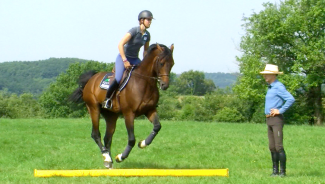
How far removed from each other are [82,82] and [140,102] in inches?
115

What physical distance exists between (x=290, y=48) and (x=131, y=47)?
1799 inches

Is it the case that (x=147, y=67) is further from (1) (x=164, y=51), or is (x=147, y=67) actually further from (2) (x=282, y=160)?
(2) (x=282, y=160)

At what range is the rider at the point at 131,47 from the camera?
1015 cm

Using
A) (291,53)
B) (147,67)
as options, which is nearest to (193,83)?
(291,53)

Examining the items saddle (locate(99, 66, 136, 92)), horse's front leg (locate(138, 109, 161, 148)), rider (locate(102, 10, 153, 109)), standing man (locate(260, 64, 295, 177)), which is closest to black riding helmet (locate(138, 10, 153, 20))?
rider (locate(102, 10, 153, 109))

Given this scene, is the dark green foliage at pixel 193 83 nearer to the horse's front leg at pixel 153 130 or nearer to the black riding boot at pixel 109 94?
the black riding boot at pixel 109 94

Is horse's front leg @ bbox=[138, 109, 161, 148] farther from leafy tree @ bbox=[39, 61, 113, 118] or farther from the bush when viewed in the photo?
leafy tree @ bbox=[39, 61, 113, 118]

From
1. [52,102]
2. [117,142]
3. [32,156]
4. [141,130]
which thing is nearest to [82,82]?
[32,156]

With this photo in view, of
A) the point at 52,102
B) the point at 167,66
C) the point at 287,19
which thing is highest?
the point at 287,19

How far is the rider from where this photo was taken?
1015 centimetres

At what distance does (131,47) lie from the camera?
34.7ft

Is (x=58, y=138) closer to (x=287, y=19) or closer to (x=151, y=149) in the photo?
(x=151, y=149)

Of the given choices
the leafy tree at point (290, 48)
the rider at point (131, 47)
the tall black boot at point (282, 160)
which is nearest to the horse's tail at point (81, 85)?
the rider at point (131, 47)

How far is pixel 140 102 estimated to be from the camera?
1009cm
